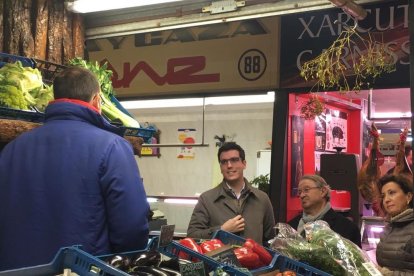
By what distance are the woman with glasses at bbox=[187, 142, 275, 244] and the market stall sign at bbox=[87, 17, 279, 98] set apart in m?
1.76

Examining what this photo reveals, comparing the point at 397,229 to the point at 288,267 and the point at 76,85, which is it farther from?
the point at 76,85

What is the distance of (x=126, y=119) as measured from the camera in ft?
11.7

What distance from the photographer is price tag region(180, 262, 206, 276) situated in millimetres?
1779

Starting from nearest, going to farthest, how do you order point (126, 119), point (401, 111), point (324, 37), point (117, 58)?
1. point (126, 119)
2. point (324, 37)
3. point (117, 58)
4. point (401, 111)

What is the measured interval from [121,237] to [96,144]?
45cm

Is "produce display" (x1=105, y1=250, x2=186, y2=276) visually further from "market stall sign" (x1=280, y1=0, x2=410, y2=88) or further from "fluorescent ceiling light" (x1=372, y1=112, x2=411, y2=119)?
"fluorescent ceiling light" (x1=372, y1=112, x2=411, y2=119)

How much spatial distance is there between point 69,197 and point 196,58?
4.10m

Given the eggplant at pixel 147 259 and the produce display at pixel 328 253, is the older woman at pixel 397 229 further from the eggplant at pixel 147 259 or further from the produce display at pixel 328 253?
the eggplant at pixel 147 259

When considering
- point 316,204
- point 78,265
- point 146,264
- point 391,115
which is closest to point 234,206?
point 316,204

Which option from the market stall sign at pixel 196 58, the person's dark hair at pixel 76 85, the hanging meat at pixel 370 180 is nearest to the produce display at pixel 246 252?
the person's dark hair at pixel 76 85

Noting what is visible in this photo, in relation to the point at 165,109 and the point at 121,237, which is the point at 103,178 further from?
the point at 165,109

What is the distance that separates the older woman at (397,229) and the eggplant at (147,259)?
218 centimetres

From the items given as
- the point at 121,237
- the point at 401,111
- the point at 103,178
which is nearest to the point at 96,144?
the point at 103,178

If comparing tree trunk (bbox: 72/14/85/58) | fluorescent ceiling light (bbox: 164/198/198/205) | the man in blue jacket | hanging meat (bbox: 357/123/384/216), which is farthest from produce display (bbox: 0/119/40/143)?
fluorescent ceiling light (bbox: 164/198/198/205)
